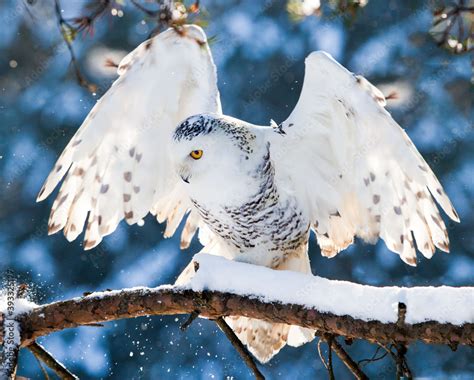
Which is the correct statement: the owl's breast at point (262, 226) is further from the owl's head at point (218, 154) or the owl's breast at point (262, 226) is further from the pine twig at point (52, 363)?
the pine twig at point (52, 363)

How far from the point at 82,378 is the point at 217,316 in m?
3.20

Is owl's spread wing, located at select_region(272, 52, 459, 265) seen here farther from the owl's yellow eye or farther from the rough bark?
the rough bark

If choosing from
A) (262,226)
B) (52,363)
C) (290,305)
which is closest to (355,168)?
(262,226)

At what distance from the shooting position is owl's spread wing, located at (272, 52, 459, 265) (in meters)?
2.67

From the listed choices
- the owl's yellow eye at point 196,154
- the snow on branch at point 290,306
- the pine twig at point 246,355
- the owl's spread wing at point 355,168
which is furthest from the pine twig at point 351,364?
the owl's yellow eye at point 196,154

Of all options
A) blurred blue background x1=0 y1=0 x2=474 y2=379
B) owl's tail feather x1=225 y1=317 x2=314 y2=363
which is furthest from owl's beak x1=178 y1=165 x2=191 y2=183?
blurred blue background x1=0 y1=0 x2=474 y2=379

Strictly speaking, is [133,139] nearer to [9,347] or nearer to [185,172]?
[185,172]

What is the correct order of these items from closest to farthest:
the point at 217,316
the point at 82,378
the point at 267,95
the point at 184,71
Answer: the point at 217,316, the point at 184,71, the point at 82,378, the point at 267,95

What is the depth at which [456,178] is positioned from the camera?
547 centimetres

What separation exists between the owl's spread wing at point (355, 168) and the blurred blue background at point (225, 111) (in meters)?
2.43

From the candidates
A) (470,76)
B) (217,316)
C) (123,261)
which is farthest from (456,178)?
(217,316)

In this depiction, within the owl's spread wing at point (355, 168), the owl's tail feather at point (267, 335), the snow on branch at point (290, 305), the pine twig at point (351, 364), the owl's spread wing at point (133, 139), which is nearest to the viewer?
the snow on branch at point (290, 305)

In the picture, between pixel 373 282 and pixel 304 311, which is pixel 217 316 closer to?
pixel 304 311

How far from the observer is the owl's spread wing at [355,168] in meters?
2.67
